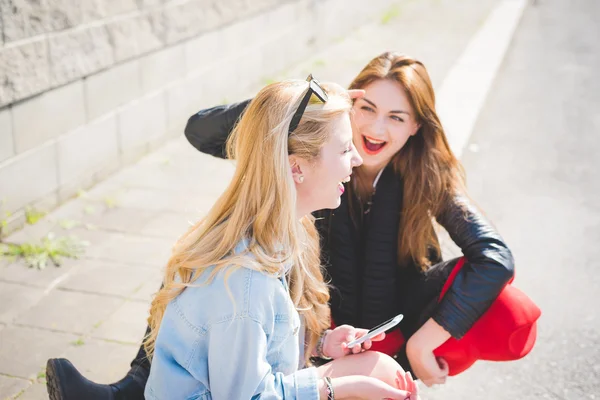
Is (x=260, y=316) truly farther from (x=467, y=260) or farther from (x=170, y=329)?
(x=467, y=260)

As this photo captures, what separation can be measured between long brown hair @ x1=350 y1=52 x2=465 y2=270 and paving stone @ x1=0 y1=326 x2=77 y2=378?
1.52 metres

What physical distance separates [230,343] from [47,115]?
9.97ft

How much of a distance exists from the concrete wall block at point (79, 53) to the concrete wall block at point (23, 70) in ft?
0.30

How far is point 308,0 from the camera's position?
903cm

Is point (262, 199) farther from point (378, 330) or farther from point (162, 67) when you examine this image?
point (162, 67)

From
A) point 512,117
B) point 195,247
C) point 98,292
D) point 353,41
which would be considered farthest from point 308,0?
point 195,247

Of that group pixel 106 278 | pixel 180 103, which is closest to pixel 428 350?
pixel 106 278

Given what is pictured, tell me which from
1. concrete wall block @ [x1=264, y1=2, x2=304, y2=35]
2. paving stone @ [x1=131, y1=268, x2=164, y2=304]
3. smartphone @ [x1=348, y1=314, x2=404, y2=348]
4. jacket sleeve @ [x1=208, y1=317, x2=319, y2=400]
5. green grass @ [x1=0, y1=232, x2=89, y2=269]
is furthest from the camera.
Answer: concrete wall block @ [x1=264, y1=2, x2=304, y2=35]

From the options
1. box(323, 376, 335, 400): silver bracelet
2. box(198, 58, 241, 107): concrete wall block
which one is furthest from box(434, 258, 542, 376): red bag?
box(198, 58, 241, 107): concrete wall block

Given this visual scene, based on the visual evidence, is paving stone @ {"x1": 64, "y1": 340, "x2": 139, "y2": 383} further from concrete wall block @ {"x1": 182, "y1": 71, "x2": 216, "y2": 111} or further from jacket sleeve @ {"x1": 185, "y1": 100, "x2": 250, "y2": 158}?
concrete wall block @ {"x1": 182, "y1": 71, "x2": 216, "y2": 111}

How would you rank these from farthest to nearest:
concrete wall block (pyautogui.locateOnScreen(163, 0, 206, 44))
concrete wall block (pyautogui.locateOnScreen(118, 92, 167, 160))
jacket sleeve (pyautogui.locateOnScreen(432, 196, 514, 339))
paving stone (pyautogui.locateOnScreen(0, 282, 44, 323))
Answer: concrete wall block (pyautogui.locateOnScreen(163, 0, 206, 44)) → concrete wall block (pyautogui.locateOnScreen(118, 92, 167, 160)) → paving stone (pyautogui.locateOnScreen(0, 282, 44, 323)) → jacket sleeve (pyautogui.locateOnScreen(432, 196, 514, 339))

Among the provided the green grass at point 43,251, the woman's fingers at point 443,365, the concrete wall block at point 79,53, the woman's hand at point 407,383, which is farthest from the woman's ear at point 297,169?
the concrete wall block at point 79,53

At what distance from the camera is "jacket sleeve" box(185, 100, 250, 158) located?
317 centimetres

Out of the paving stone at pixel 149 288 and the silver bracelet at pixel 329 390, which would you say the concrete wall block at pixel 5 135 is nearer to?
the paving stone at pixel 149 288
